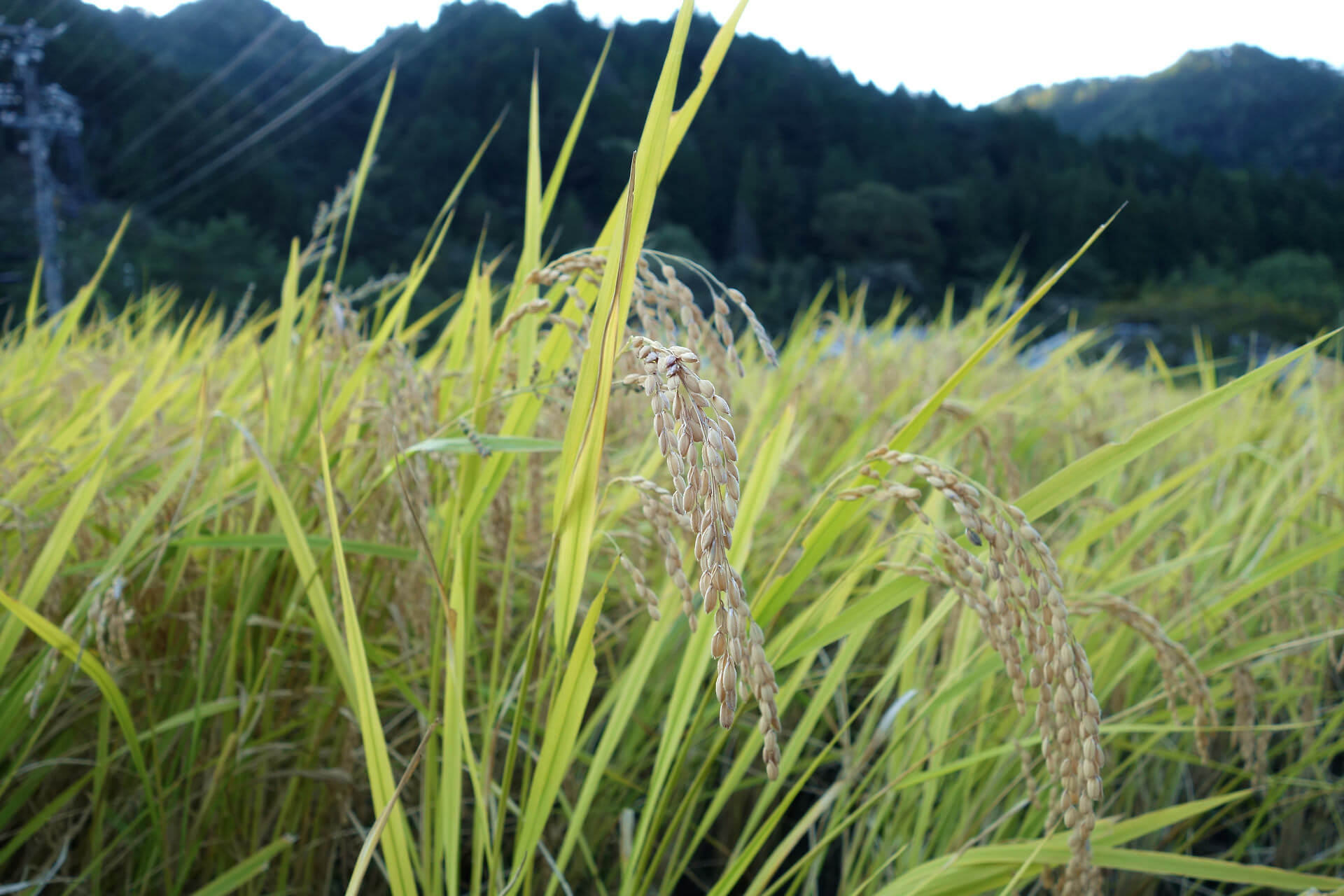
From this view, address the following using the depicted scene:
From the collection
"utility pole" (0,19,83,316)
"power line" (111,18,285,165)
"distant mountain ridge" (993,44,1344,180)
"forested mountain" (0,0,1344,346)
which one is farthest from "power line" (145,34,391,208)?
"distant mountain ridge" (993,44,1344,180)

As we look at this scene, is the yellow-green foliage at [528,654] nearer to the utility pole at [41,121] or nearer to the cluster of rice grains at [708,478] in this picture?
the cluster of rice grains at [708,478]

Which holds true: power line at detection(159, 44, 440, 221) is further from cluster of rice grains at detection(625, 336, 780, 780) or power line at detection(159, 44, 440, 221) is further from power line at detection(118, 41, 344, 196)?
cluster of rice grains at detection(625, 336, 780, 780)

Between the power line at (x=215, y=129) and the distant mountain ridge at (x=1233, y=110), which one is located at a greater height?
the distant mountain ridge at (x=1233, y=110)

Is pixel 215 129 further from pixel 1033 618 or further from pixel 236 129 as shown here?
pixel 1033 618

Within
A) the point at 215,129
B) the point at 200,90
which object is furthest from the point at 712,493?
the point at 200,90

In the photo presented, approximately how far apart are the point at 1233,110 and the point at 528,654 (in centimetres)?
5130

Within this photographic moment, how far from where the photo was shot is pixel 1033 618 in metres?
0.50

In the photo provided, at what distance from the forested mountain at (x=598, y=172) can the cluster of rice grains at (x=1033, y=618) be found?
2111 cm

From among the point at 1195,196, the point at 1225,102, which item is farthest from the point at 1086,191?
the point at 1225,102

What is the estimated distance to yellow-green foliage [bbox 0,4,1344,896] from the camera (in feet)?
2.26

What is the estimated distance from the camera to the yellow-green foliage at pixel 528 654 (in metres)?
0.69

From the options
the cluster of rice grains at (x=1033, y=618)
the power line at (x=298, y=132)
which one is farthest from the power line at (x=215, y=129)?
the cluster of rice grains at (x=1033, y=618)

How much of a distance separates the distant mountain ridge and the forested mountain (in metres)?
3.78

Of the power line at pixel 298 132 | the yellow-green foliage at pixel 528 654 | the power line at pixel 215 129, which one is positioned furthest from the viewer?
the power line at pixel 215 129
